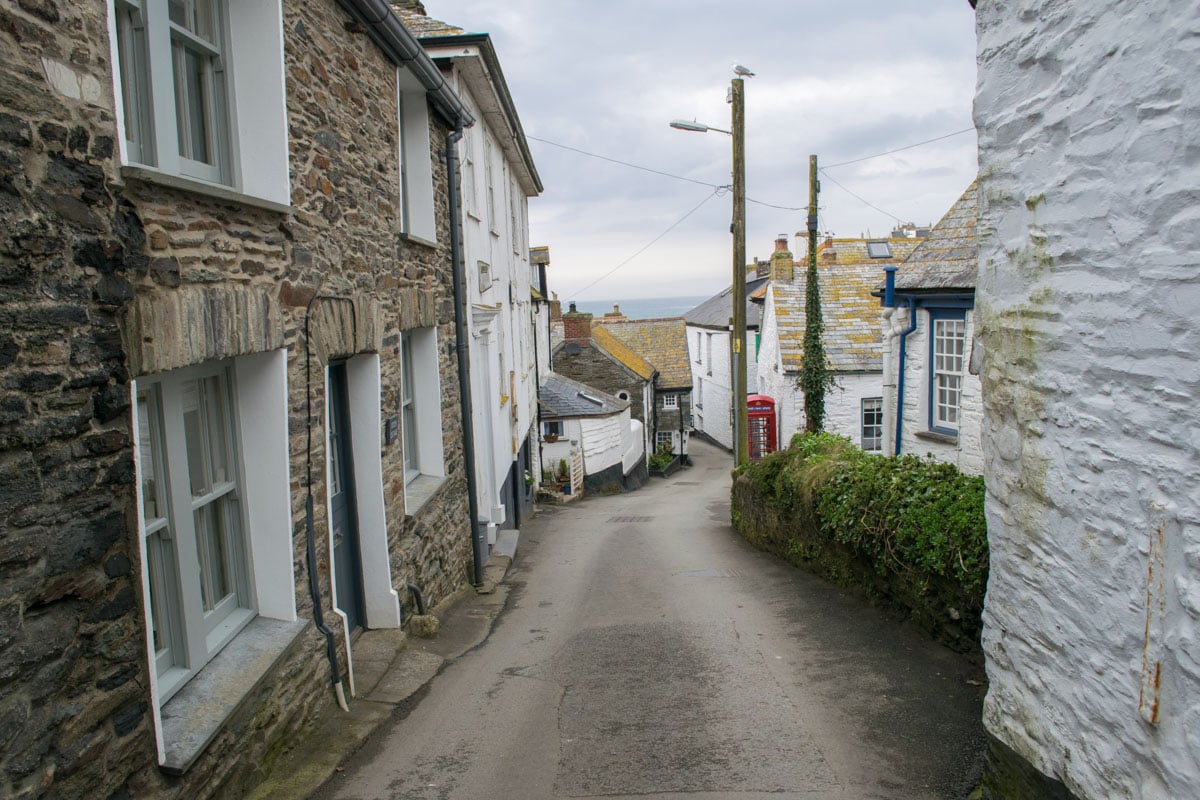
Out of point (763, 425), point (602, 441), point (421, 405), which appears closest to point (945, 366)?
point (421, 405)

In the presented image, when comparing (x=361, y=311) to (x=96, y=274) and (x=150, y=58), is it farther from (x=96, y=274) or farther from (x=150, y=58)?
(x=96, y=274)

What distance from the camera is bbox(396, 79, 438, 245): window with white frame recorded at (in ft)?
30.3

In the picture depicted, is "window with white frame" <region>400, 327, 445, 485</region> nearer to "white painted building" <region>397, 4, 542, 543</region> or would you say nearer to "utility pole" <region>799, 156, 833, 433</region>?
"white painted building" <region>397, 4, 542, 543</region>

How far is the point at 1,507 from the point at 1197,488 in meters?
4.05

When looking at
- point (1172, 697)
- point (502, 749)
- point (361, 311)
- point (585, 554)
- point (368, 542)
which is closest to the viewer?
point (1172, 697)

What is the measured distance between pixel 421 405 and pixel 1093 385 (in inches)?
276

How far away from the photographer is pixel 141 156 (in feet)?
13.7

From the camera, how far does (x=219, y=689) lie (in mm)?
4383

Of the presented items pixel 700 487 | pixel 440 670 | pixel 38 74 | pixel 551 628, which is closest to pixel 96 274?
pixel 38 74

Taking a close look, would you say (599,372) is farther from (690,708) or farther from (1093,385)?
(1093,385)

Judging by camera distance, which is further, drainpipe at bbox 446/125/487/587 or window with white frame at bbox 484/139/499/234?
window with white frame at bbox 484/139/499/234

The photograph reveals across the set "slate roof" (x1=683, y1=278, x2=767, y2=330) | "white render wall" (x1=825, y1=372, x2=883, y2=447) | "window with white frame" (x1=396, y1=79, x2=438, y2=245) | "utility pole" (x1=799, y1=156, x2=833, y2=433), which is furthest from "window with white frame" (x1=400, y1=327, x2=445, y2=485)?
"slate roof" (x1=683, y1=278, x2=767, y2=330)

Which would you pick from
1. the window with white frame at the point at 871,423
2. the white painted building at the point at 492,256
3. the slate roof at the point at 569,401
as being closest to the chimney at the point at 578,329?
the slate roof at the point at 569,401

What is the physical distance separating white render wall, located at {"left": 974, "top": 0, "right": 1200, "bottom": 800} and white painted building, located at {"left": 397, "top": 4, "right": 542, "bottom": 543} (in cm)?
785
